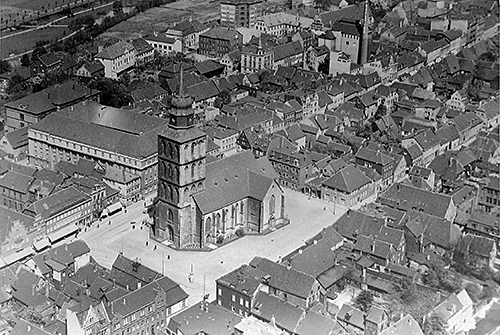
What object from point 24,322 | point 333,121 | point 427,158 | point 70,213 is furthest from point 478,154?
point 24,322

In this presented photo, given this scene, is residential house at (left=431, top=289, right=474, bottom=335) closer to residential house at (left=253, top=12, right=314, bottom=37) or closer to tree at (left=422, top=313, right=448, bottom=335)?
tree at (left=422, top=313, right=448, bottom=335)

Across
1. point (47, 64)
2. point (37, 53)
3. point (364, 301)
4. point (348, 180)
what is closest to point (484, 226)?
point (348, 180)

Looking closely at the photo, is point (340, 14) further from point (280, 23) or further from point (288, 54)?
point (288, 54)

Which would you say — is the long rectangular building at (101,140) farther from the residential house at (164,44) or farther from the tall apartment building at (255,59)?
the residential house at (164,44)

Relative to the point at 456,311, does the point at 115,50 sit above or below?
below

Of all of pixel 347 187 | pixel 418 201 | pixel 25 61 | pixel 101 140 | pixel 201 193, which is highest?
pixel 201 193

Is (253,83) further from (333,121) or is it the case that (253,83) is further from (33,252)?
(33,252)

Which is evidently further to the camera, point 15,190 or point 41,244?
point 15,190
